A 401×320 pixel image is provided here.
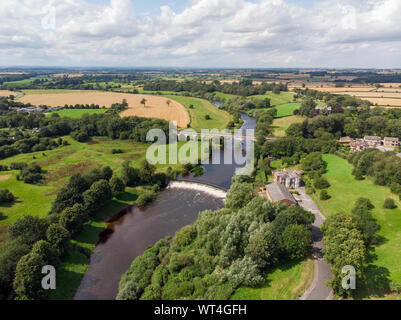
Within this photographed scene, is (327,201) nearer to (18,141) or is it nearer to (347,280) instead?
(347,280)

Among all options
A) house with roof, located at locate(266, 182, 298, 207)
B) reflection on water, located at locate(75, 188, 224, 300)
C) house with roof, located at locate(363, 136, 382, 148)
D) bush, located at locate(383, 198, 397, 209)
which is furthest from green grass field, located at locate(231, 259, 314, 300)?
house with roof, located at locate(363, 136, 382, 148)

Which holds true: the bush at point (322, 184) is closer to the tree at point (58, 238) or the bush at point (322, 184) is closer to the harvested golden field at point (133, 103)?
the tree at point (58, 238)

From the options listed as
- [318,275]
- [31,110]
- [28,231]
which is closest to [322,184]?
[318,275]

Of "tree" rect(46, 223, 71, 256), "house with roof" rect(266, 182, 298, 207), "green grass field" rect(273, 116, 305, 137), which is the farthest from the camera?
"green grass field" rect(273, 116, 305, 137)

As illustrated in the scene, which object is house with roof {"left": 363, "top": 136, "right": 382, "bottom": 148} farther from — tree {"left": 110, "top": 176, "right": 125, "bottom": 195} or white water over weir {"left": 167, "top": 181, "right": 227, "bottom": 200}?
tree {"left": 110, "top": 176, "right": 125, "bottom": 195}

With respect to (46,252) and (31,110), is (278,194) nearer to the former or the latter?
(46,252)

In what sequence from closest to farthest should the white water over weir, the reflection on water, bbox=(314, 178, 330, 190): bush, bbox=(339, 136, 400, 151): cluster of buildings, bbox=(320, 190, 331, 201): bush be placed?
the reflection on water < bbox=(320, 190, 331, 201): bush < bbox=(314, 178, 330, 190): bush < the white water over weir < bbox=(339, 136, 400, 151): cluster of buildings

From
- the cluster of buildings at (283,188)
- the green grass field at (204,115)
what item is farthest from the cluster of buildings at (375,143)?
the green grass field at (204,115)
